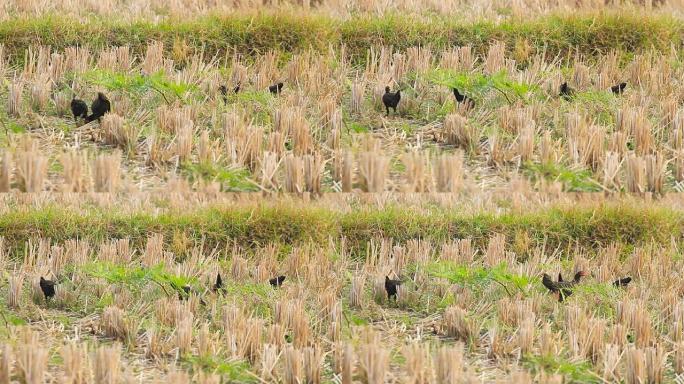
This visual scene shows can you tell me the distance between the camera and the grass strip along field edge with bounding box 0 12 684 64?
29.9 ft

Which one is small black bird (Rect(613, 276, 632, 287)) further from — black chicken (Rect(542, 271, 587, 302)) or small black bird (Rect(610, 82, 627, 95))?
small black bird (Rect(610, 82, 627, 95))

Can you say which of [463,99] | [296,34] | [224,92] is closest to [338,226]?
[296,34]

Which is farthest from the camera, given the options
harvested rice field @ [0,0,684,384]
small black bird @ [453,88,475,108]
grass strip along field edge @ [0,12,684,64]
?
grass strip along field edge @ [0,12,684,64]

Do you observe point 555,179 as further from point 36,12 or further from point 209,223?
point 36,12

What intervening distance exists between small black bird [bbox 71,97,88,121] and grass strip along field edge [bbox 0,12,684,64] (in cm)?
141

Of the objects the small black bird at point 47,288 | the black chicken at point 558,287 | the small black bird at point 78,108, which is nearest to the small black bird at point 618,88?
the black chicken at point 558,287

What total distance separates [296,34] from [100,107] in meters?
1.69

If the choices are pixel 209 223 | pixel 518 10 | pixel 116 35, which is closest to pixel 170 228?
pixel 209 223

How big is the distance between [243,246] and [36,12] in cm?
210

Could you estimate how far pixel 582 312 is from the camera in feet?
24.0

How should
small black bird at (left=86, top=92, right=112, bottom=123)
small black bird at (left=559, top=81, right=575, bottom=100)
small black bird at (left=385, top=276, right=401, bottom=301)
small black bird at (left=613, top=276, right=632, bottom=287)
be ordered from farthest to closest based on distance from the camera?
1. small black bird at (left=559, top=81, right=575, bottom=100)
2. small black bird at (left=613, top=276, right=632, bottom=287)
3. small black bird at (left=385, top=276, right=401, bottom=301)
4. small black bird at (left=86, top=92, right=112, bottom=123)

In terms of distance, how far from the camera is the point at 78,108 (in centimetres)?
775

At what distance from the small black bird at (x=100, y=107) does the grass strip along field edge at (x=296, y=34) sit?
1.43 metres

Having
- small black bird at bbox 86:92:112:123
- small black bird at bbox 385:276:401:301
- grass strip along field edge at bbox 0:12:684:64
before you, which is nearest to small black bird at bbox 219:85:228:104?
small black bird at bbox 86:92:112:123
